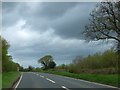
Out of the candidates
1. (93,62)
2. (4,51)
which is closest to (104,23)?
(4,51)

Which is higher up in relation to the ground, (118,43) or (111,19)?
(111,19)

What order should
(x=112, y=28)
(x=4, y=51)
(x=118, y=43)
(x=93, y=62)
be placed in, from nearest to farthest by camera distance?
1. (x=118, y=43)
2. (x=112, y=28)
3. (x=4, y=51)
4. (x=93, y=62)

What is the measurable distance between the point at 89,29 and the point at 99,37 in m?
1.69

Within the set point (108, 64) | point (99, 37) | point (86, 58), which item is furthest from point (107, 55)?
point (99, 37)

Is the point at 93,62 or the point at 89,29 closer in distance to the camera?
the point at 89,29

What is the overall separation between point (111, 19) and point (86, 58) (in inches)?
1763

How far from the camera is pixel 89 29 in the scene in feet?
145

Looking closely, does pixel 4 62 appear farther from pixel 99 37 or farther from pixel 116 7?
pixel 116 7

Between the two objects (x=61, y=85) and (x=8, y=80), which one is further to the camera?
(x=8, y=80)

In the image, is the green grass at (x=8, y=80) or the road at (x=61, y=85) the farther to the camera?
the green grass at (x=8, y=80)

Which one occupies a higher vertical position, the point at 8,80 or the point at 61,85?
the point at 8,80

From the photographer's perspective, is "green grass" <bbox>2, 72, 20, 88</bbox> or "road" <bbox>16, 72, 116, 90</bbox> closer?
"road" <bbox>16, 72, 116, 90</bbox>

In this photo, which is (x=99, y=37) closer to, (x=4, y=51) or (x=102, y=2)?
(x=102, y=2)

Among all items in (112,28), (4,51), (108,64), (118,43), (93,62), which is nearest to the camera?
(118,43)
